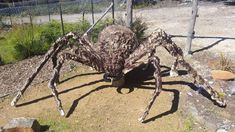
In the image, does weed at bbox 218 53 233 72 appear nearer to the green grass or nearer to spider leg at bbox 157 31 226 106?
spider leg at bbox 157 31 226 106

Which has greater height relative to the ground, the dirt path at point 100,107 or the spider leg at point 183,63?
the spider leg at point 183,63

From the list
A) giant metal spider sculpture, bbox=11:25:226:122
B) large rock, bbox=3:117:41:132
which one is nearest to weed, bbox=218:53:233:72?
giant metal spider sculpture, bbox=11:25:226:122

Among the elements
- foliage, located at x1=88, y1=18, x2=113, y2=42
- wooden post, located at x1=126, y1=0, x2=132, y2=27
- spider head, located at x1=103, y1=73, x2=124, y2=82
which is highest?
wooden post, located at x1=126, y1=0, x2=132, y2=27

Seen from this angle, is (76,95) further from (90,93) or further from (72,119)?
(72,119)

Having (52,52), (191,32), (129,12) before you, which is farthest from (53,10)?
(52,52)

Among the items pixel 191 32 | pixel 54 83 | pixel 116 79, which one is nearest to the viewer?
pixel 54 83

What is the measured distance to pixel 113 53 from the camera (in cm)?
713

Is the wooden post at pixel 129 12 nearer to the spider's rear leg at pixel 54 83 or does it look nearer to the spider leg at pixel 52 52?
the spider leg at pixel 52 52

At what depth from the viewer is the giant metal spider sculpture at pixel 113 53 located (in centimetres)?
688

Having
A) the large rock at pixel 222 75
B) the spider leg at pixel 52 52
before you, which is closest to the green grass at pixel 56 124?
the spider leg at pixel 52 52

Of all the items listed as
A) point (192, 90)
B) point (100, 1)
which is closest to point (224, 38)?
point (192, 90)

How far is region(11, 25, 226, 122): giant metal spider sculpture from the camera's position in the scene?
6.88 metres

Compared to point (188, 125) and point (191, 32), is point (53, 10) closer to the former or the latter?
point (191, 32)

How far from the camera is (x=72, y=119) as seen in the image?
6.50m
